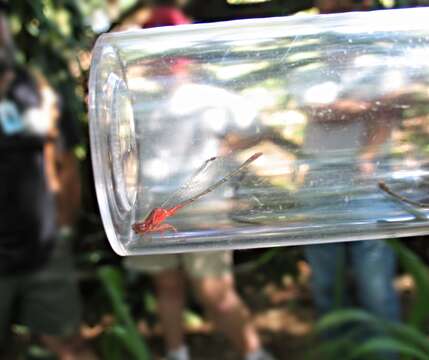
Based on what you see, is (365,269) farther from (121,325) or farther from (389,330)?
(121,325)

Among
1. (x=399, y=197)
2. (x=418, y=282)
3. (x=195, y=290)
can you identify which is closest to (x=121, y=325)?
(x=195, y=290)

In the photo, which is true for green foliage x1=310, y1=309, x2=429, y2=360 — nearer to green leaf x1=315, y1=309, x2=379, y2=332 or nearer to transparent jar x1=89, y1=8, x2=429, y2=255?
green leaf x1=315, y1=309, x2=379, y2=332

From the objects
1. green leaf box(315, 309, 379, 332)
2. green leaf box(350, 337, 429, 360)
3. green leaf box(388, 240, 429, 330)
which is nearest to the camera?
green leaf box(350, 337, 429, 360)

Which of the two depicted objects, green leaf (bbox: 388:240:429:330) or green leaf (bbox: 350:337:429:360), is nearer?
green leaf (bbox: 350:337:429:360)

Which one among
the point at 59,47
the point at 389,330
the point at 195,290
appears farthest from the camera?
the point at 59,47

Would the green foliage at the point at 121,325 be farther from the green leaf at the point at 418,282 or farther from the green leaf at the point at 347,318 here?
the green leaf at the point at 418,282

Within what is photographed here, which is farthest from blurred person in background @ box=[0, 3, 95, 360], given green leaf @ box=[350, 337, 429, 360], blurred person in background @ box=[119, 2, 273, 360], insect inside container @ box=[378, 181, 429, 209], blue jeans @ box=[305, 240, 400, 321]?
insect inside container @ box=[378, 181, 429, 209]

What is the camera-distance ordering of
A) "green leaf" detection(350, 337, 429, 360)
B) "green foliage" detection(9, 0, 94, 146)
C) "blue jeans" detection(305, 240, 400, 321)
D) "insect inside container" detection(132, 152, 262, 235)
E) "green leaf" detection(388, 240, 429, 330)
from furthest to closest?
"green foliage" detection(9, 0, 94, 146) < "blue jeans" detection(305, 240, 400, 321) < "green leaf" detection(388, 240, 429, 330) < "green leaf" detection(350, 337, 429, 360) < "insect inside container" detection(132, 152, 262, 235)

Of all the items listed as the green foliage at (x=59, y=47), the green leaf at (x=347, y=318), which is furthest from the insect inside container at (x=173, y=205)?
the green foliage at (x=59, y=47)
